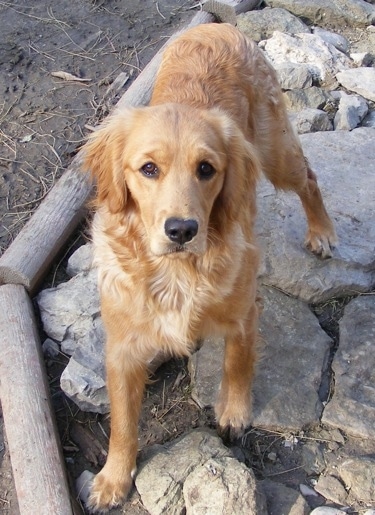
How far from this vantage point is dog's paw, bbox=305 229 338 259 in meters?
4.50

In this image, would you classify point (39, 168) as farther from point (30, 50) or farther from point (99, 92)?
point (30, 50)

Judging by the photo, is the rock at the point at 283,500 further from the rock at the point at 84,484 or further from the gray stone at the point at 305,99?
the gray stone at the point at 305,99

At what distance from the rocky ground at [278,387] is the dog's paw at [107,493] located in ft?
0.20

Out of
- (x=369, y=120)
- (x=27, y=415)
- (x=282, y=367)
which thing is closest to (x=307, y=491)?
(x=282, y=367)

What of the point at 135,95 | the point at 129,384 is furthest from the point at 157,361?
the point at 135,95

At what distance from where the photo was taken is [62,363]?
414 cm

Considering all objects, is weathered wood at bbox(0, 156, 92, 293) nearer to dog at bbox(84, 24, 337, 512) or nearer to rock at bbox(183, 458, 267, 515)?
dog at bbox(84, 24, 337, 512)

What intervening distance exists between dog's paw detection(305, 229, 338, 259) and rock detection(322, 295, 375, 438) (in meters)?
0.37

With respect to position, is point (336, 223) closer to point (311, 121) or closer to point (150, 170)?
point (311, 121)

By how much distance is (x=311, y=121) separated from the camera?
18.4 ft

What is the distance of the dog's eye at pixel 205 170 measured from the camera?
2.97 meters

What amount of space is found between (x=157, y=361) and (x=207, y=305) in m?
0.88

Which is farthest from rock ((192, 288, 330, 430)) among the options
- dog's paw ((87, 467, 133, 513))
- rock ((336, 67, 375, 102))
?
rock ((336, 67, 375, 102))

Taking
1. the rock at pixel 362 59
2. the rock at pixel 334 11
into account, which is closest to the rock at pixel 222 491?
the rock at pixel 362 59
